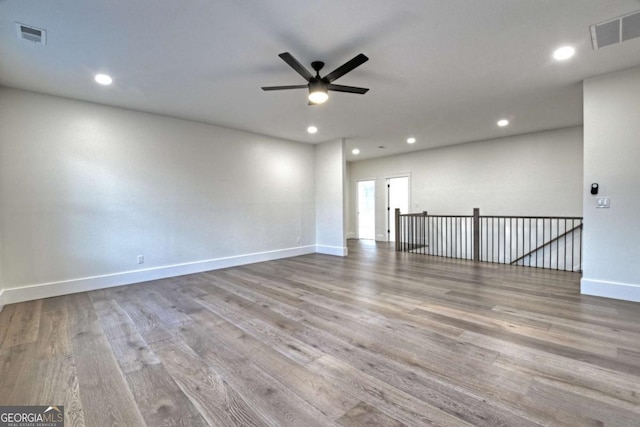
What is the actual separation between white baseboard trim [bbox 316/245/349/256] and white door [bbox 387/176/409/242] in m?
2.78

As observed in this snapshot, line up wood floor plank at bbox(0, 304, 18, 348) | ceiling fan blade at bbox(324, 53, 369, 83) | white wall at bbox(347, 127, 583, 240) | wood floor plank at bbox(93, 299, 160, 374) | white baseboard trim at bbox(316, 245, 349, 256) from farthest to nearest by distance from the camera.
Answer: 1. white baseboard trim at bbox(316, 245, 349, 256)
2. white wall at bbox(347, 127, 583, 240)
3. wood floor plank at bbox(0, 304, 18, 348)
4. ceiling fan blade at bbox(324, 53, 369, 83)
5. wood floor plank at bbox(93, 299, 160, 374)

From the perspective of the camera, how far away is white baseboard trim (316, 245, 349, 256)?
6668 millimetres

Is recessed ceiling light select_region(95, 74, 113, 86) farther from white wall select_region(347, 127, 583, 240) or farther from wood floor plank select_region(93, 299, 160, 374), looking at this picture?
white wall select_region(347, 127, 583, 240)

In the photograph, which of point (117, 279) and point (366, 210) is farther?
point (366, 210)

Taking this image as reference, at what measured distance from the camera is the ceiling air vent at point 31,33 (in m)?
2.45

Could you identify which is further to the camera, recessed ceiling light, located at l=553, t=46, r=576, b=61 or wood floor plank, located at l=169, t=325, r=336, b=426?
recessed ceiling light, located at l=553, t=46, r=576, b=61

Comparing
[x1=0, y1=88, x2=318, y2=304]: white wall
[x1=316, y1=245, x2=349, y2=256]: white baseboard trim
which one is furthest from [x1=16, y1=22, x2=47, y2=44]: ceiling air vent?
[x1=316, y1=245, x2=349, y2=256]: white baseboard trim

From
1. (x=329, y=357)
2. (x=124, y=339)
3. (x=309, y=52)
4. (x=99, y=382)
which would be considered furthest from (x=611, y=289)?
(x=124, y=339)

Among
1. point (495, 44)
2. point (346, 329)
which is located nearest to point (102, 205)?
point (346, 329)

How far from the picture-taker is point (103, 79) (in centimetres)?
343

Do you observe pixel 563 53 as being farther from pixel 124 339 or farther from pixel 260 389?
pixel 124 339

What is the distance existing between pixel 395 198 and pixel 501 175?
3.02m

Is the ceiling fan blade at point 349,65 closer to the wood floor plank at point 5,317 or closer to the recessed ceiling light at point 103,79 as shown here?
the recessed ceiling light at point 103,79

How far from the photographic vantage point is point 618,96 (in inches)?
133
